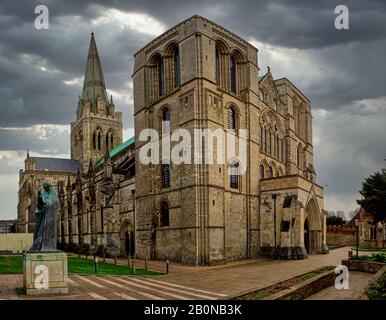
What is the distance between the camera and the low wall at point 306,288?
14.1m

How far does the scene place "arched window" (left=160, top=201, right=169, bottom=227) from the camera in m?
36.2

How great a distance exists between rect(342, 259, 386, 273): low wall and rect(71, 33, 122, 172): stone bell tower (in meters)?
62.5

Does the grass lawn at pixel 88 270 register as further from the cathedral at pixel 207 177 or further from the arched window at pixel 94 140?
the arched window at pixel 94 140

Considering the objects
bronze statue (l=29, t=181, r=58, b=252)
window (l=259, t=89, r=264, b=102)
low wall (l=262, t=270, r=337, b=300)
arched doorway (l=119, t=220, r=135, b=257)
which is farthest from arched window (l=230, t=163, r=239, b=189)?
bronze statue (l=29, t=181, r=58, b=252)

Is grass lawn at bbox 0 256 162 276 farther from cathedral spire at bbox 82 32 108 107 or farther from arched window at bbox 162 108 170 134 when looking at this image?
cathedral spire at bbox 82 32 108 107

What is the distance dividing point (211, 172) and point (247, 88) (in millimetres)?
9758

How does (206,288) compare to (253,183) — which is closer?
(206,288)

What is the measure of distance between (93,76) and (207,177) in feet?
194

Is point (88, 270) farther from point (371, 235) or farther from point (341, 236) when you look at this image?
point (341, 236)

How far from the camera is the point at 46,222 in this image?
614 inches

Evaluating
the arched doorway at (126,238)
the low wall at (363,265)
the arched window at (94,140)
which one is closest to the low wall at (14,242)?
the arched doorway at (126,238)
